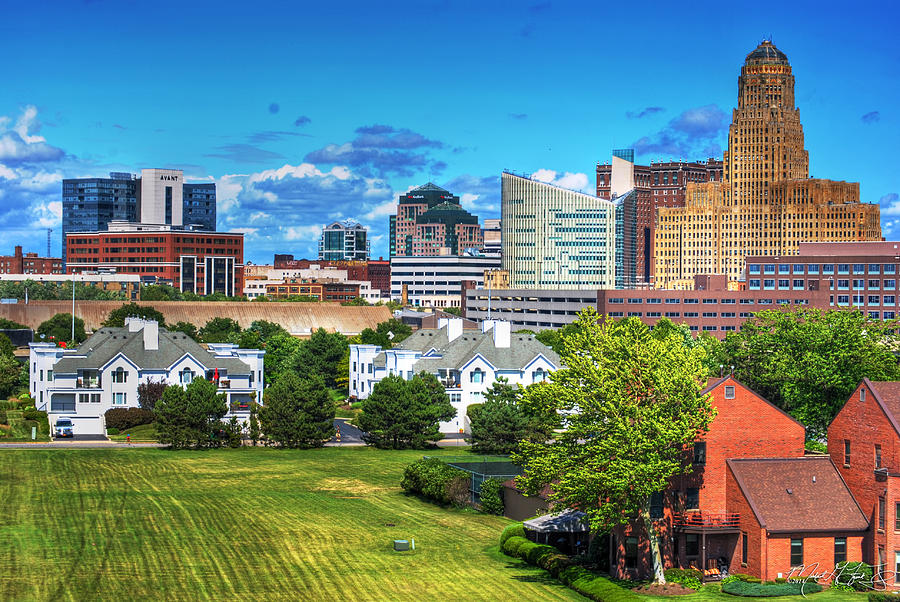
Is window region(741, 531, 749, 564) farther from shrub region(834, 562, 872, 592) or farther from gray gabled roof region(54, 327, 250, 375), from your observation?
gray gabled roof region(54, 327, 250, 375)

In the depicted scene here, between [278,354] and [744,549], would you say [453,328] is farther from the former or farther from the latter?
[744,549]

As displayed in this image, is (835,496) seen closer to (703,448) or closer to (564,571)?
(703,448)

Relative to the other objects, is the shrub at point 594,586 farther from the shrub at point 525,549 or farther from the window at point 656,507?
the window at point 656,507

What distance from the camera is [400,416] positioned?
10600 centimetres

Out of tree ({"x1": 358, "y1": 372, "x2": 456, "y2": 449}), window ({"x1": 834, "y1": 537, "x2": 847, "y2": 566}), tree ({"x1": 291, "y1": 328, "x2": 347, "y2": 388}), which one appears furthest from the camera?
tree ({"x1": 291, "y1": 328, "x2": 347, "y2": 388})

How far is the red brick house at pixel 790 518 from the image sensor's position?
58812 mm

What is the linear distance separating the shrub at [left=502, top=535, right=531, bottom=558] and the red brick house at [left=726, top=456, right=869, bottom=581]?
457 inches

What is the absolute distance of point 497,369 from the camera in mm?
122562

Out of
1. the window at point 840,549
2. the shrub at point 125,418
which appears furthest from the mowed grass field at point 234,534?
the shrub at point 125,418

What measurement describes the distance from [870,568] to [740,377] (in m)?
38.2

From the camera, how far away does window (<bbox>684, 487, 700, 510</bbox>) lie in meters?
61.8

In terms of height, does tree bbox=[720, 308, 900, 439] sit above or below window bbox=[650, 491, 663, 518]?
above

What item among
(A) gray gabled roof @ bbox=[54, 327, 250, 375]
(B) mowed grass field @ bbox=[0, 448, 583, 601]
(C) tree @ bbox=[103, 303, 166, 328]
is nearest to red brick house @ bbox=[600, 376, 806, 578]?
(B) mowed grass field @ bbox=[0, 448, 583, 601]

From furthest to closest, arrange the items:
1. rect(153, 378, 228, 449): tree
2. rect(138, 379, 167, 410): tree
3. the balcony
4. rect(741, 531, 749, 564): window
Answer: rect(138, 379, 167, 410): tree, rect(153, 378, 228, 449): tree, the balcony, rect(741, 531, 749, 564): window
